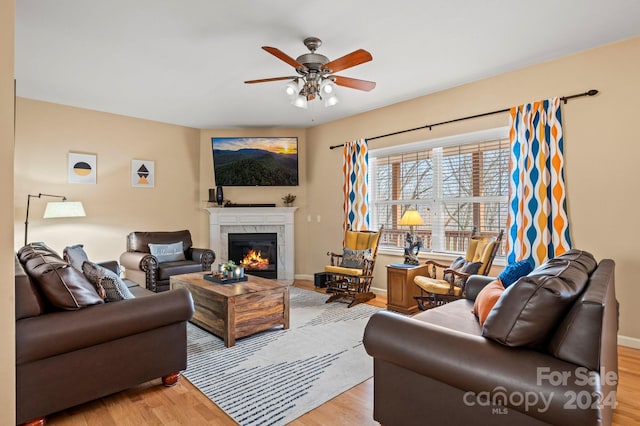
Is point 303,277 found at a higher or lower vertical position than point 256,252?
lower

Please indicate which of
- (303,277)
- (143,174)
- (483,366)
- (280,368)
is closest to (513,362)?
(483,366)

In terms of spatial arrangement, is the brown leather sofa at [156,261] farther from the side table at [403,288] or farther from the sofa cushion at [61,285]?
the side table at [403,288]

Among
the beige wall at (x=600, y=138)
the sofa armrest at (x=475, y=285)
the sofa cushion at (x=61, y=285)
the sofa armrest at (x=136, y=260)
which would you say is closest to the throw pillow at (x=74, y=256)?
the sofa armrest at (x=136, y=260)

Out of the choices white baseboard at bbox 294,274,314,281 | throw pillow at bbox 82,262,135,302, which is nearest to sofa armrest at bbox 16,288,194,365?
throw pillow at bbox 82,262,135,302

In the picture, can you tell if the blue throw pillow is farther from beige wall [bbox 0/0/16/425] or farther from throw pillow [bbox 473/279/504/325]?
beige wall [bbox 0/0/16/425]

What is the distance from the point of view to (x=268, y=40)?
314cm

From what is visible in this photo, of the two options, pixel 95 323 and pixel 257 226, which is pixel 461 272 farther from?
pixel 257 226

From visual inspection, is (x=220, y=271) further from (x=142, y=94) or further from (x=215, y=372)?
(x=142, y=94)

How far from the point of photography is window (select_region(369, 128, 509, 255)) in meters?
4.20

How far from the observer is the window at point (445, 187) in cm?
420

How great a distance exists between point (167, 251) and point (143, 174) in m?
1.45

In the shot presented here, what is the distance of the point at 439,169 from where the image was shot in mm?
4719

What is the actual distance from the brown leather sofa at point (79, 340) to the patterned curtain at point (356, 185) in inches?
134

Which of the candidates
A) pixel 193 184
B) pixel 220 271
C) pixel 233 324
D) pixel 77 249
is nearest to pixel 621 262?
pixel 233 324
